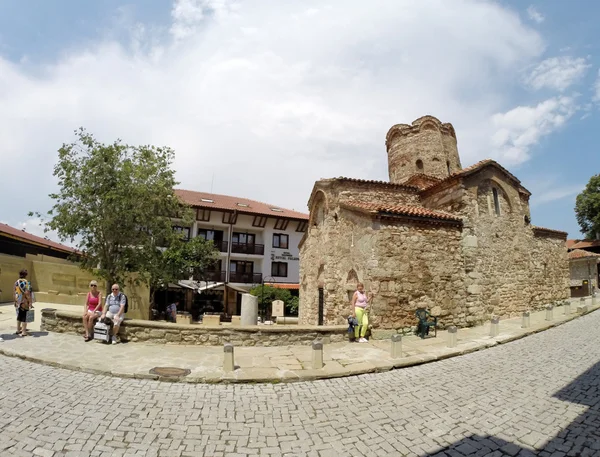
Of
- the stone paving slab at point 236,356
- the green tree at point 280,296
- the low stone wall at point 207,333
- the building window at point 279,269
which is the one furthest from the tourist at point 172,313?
the building window at point 279,269

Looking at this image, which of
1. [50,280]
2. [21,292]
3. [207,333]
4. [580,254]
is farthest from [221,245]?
[580,254]

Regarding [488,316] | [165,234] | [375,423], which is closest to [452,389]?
[375,423]

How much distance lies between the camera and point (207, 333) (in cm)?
827

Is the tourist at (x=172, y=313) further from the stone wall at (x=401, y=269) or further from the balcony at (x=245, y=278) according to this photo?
the balcony at (x=245, y=278)

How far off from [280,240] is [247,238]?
328 cm

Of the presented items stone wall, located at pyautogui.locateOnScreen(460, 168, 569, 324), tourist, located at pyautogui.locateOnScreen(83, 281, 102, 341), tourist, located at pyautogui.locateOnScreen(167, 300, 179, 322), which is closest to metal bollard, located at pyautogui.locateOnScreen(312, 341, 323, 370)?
tourist, located at pyautogui.locateOnScreen(83, 281, 102, 341)

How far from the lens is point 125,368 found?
20.1 ft

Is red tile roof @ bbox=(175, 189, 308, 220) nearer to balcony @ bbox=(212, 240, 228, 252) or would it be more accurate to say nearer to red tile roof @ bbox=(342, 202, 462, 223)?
balcony @ bbox=(212, 240, 228, 252)

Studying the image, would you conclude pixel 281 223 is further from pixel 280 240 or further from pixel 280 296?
pixel 280 296

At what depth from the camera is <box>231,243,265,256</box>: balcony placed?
29.1 m

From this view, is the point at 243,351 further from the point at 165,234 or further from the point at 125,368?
the point at 165,234

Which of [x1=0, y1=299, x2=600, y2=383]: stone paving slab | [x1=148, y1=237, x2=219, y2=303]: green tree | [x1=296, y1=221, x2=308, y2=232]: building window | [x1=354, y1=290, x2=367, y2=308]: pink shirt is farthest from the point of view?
[x1=296, y1=221, x2=308, y2=232]: building window

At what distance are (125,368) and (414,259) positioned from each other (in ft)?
27.7

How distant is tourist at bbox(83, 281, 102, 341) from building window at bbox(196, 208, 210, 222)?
19809 mm
